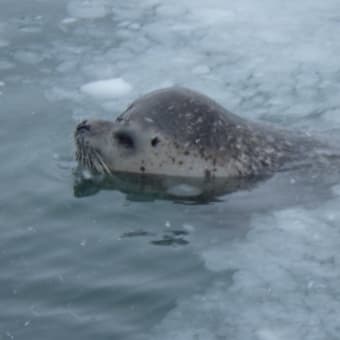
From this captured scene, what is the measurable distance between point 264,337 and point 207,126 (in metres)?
2.08

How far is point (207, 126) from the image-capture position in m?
6.42

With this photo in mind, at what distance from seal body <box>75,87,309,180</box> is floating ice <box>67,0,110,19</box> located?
2.91 meters

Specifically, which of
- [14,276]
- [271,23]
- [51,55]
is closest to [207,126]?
[14,276]

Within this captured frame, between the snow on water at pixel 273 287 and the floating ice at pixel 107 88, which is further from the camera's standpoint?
the floating ice at pixel 107 88

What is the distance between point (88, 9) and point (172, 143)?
329cm

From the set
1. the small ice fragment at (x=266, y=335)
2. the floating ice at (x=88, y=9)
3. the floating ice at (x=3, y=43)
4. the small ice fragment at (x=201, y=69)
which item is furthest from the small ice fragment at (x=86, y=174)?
the floating ice at (x=88, y=9)

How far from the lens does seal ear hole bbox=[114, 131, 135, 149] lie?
6.41 m

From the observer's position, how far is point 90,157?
643cm

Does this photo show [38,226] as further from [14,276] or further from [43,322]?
[43,322]

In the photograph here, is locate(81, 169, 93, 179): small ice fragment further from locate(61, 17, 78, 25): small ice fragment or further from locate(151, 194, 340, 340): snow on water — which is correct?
locate(61, 17, 78, 25): small ice fragment

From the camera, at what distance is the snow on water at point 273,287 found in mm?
4664

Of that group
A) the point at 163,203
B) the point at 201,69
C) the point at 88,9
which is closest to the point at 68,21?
the point at 88,9

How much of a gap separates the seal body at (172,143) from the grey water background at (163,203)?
238mm

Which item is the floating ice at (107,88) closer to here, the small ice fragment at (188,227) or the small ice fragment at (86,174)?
the small ice fragment at (86,174)
